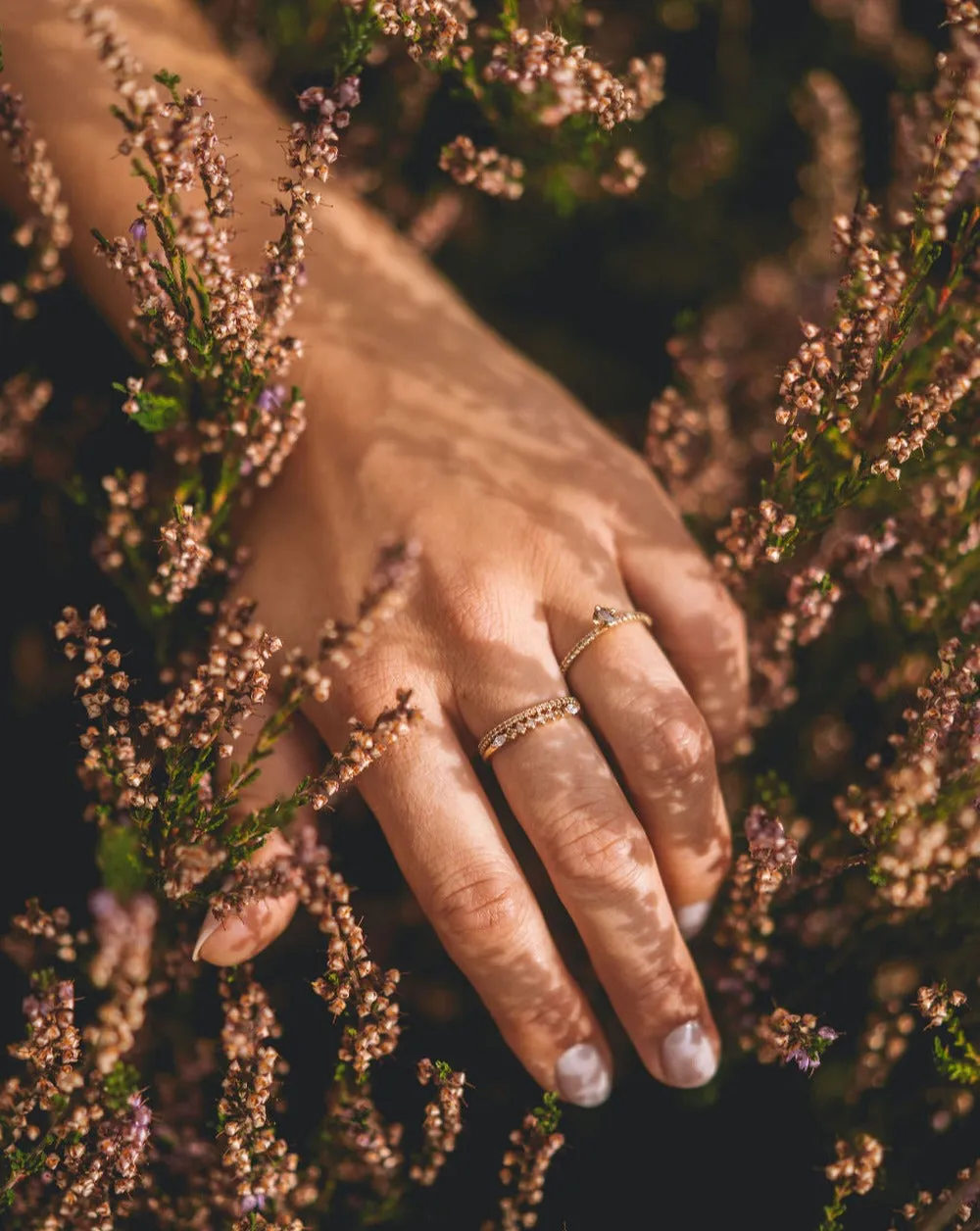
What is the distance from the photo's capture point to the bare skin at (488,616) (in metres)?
1.80

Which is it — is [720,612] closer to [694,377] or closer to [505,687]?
[505,687]

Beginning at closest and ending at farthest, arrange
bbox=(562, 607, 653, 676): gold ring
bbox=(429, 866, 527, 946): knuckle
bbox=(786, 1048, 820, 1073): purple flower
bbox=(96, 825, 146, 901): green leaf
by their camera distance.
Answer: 1. bbox=(96, 825, 146, 901): green leaf
2. bbox=(786, 1048, 820, 1073): purple flower
3. bbox=(429, 866, 527, 946): knuckle
4. bbox=(562, 607, 653, 676): gold ring

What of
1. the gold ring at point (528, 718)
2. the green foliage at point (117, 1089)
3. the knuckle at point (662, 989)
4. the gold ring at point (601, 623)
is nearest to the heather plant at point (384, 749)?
the green foliage at point (117, 1089)

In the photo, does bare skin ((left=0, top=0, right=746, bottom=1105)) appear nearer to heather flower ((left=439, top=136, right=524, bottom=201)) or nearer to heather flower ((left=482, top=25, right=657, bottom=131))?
heather flower ((left=439, top=136, right=524, bottom=201))

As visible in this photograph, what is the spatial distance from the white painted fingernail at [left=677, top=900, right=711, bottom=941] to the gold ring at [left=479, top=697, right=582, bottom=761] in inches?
20.2

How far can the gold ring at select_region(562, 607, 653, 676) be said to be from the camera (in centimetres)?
188

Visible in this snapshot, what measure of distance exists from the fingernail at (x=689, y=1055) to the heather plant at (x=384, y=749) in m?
0.09

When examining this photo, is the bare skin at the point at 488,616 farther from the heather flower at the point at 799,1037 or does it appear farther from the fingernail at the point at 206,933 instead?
the heather flower at the point at 799,1037

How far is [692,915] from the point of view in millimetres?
1977

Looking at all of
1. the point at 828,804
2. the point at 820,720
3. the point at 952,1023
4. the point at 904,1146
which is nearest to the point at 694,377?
the point at 820,720

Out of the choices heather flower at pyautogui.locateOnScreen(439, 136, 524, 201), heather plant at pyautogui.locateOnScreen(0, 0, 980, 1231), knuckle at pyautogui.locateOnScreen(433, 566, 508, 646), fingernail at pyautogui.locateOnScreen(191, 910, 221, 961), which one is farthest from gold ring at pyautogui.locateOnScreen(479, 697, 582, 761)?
heather flower at pyautogui.locateOnScreen(439, 136, 524, 201)

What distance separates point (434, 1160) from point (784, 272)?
2.84 metres

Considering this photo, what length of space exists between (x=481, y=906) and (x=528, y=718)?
14.9 inches

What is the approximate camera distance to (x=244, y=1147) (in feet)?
4.90
